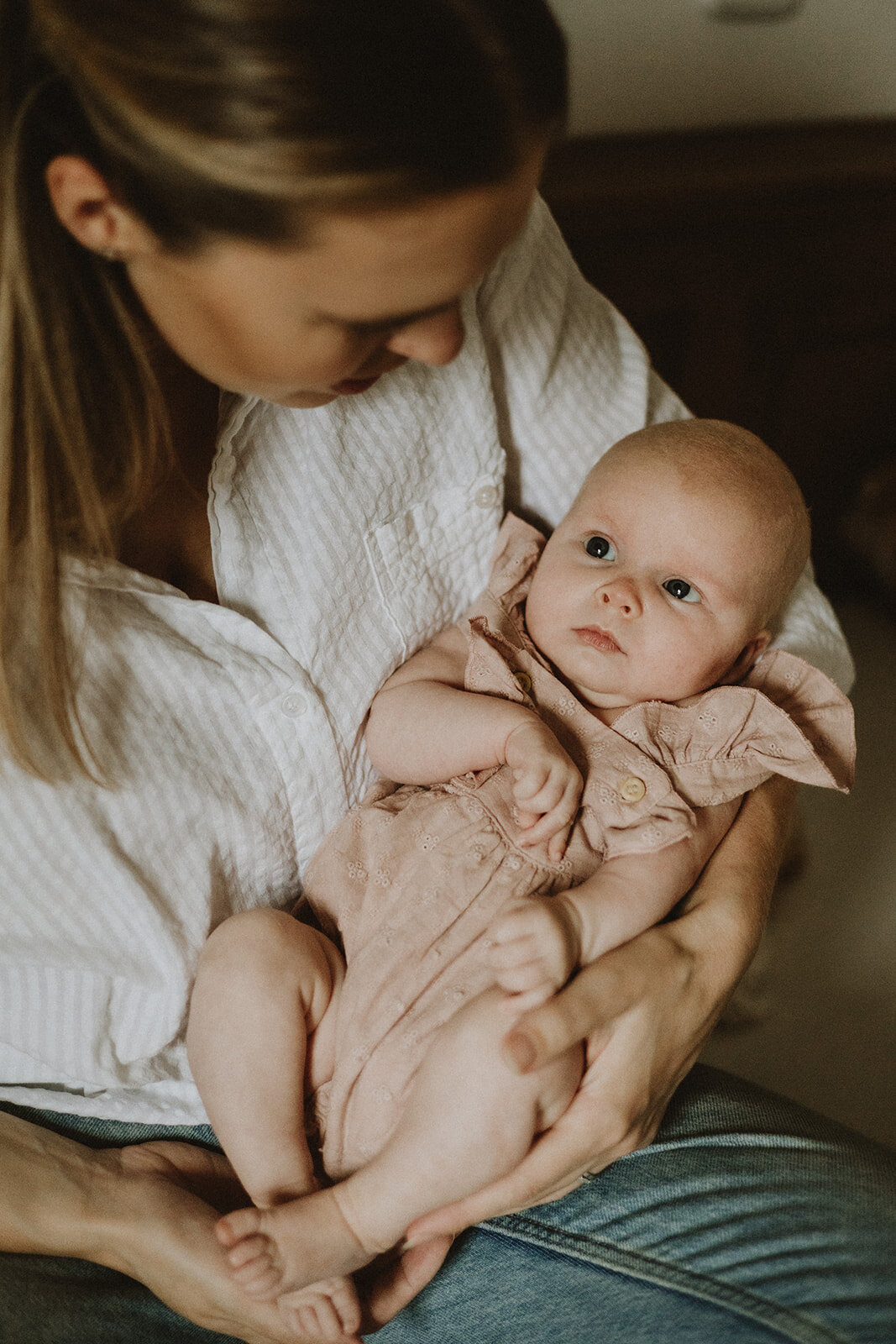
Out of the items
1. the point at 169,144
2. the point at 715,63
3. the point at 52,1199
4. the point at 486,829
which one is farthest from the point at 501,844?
the point at 715,63

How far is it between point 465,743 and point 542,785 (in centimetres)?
9

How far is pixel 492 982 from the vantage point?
0.82m

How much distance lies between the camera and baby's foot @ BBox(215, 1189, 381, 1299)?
74 cm

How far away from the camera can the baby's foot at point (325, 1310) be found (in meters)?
0.79

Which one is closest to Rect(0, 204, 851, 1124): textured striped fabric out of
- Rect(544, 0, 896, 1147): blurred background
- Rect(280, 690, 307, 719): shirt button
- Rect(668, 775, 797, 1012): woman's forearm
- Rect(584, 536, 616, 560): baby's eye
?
Rect(280, 690, 307, 719): shirt button

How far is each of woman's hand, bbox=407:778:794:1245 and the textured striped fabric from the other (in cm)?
27

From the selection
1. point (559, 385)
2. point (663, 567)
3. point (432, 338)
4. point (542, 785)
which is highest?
point (432, 338)

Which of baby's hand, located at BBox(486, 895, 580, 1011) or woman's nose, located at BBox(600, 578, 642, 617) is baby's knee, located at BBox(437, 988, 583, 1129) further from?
woman's nose, located at BBox(600, 578, 642, 617)

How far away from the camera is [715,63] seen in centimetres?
174

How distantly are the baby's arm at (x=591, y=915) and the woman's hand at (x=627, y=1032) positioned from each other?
0.01m

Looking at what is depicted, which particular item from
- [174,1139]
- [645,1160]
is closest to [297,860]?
[174,1139]

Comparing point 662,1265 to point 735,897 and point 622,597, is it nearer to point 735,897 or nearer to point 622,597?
point 735,897

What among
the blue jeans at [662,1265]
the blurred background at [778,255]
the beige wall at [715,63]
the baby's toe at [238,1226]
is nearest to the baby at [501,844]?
the baby's toe at [238,1226]

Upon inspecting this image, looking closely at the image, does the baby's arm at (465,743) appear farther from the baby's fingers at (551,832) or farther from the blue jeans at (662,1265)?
the blue jeans at (662,1265)
